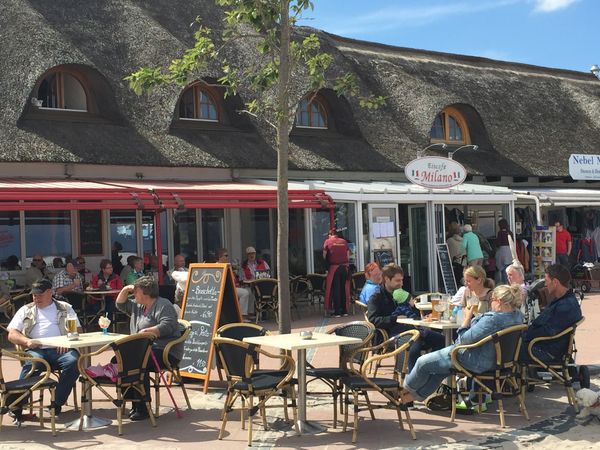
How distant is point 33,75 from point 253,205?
427cm

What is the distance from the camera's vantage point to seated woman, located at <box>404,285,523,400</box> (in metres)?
7.37

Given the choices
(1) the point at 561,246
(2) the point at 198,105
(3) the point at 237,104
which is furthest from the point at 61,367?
(1) the point at 561,246

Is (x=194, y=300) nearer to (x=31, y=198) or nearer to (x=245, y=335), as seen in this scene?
(x=245, y=335)

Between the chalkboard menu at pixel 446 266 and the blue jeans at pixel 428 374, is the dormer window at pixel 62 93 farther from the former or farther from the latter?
the blue jeans at pixel 428 374

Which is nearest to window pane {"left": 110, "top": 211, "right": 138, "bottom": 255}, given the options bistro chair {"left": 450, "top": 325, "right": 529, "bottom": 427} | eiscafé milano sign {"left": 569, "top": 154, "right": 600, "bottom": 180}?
bistro chair {"left": 450, "top": 325, "right": 529, "bottom": 427}

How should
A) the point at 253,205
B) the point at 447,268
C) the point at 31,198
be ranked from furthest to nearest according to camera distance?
the point at 447,268 → the point at 253,205 → the point at 31,198

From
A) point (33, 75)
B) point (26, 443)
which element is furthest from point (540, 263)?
point (26, 443)

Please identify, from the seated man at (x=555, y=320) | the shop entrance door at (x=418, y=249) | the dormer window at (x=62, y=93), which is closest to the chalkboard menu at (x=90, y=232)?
the dormer window at (x=62, y=93)

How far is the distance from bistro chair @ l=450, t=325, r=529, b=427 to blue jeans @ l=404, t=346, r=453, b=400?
0.38 feet

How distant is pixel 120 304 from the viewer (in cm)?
873

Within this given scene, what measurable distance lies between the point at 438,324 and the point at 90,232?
9.28m

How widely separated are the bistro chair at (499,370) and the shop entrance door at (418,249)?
10.2m

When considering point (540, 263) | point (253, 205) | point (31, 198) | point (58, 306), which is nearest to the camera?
point (58, 306)

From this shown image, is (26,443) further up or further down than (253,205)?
further down
